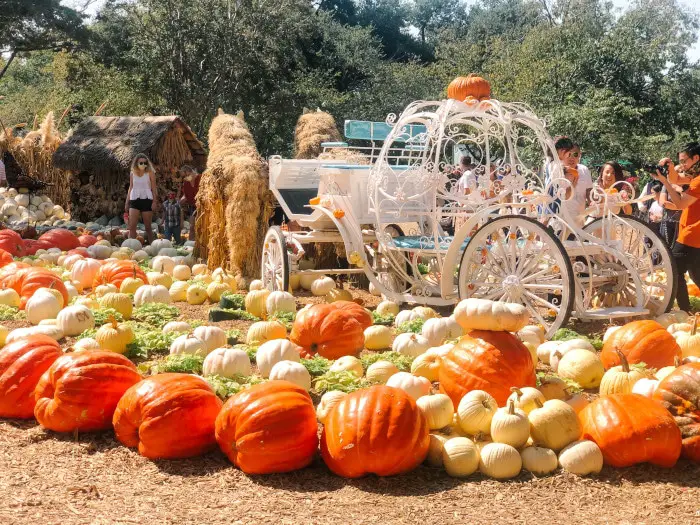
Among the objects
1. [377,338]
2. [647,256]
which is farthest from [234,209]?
[647,256]

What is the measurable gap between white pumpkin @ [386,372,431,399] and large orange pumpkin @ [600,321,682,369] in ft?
4.98

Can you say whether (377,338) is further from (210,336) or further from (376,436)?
(376,436)

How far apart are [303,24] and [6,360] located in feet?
85.6

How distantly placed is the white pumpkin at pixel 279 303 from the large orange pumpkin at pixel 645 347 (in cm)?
312

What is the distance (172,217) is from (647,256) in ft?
31.7

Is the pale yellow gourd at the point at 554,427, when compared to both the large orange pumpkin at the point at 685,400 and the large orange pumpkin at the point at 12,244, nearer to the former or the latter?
the large orange pumpkin at the point at 685,400

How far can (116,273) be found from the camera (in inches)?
369

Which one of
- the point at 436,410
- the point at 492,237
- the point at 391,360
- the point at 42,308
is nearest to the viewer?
the point at 436,410

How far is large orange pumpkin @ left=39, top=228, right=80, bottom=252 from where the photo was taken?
1297 centimetres

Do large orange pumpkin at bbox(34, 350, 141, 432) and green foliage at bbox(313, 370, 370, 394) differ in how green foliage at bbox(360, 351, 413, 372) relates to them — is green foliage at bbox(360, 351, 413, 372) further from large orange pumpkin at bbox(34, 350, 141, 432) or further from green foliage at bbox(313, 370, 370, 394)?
large orange pumpkin at bbox(34, 350, 141, 432)

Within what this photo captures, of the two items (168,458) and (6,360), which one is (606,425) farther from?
(6,360)

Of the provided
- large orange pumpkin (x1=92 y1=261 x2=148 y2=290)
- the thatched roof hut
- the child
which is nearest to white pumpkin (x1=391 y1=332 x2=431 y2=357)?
large orange pumpkin (x1=92 y1=261 x2=148 y2=290)

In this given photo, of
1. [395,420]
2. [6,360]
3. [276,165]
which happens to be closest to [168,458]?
[395,420]

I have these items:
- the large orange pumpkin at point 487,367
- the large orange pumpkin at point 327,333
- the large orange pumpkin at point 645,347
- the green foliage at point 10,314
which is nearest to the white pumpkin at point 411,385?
the large orange pumpkin at point 487,367
